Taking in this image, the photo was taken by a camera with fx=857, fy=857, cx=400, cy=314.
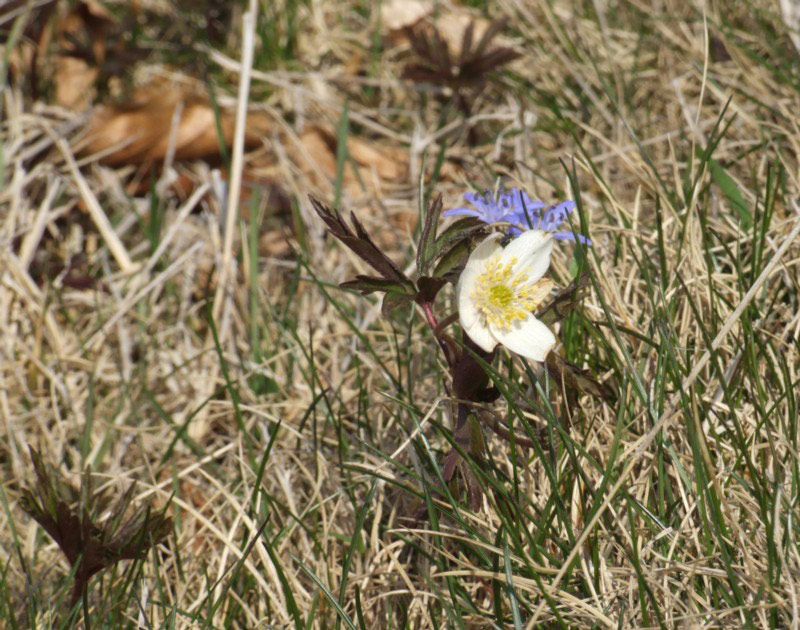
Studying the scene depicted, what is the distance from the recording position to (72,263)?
2.57 meters

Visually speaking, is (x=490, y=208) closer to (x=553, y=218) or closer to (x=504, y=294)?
(x=553, y=218)

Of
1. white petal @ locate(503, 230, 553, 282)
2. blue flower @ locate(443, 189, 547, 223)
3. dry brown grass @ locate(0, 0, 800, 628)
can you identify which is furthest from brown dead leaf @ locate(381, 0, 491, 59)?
white petal @ locate(503, 230, 553, 282)

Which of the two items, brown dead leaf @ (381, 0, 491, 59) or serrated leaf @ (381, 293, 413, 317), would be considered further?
brown dead leaf @ (381, 0, 491, 59)

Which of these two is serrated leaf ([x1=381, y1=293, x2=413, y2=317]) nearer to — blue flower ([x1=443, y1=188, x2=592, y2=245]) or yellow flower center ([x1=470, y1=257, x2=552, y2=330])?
yellow flower center ([x1=470, y1=257, x2=552, y2=330])

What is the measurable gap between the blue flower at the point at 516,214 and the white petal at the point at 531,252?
0.09m

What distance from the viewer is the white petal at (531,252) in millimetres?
1399

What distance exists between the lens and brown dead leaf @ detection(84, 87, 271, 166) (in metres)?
2.97

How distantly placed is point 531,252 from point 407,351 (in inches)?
20.1

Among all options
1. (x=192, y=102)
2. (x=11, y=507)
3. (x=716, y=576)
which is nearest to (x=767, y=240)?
(x=716, y=576)

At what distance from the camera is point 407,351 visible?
184cm

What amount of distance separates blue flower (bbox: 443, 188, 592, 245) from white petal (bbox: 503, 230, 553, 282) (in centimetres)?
9

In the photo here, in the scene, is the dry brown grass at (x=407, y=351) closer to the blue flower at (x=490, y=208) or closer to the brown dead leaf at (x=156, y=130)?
the brown dead leaf at (x=156, y=130)

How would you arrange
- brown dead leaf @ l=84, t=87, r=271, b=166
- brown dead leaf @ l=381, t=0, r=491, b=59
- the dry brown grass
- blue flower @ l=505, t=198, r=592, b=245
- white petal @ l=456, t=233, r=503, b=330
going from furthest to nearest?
brown dead leaf @ l=381, t=0, r=491, b=59, brown dead leaf @ l=84, t=87, r=271, b=166, blue flower @ l=505, t=198, r=592, b=245, the dry brown grass, white petal @ l=456, t=233, r=503, b=330

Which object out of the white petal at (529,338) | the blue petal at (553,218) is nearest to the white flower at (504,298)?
the white petal at (529,338)
